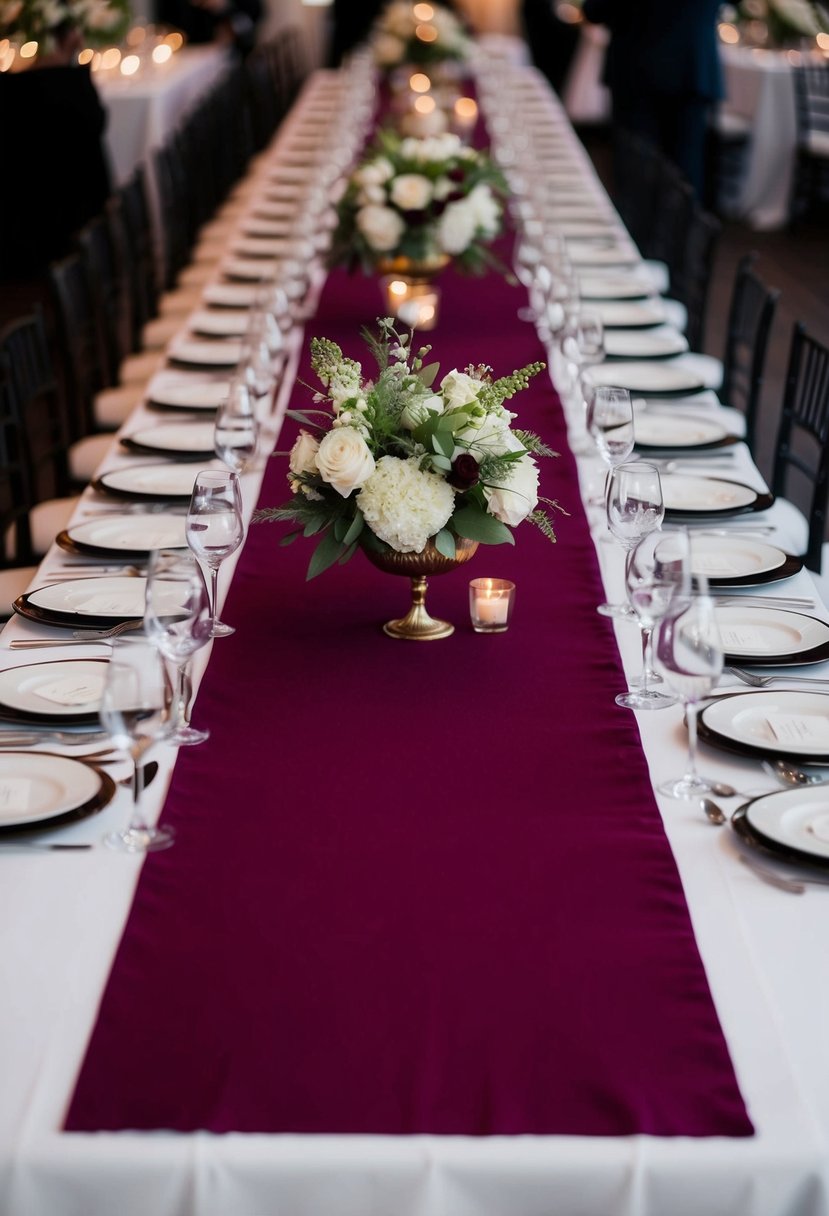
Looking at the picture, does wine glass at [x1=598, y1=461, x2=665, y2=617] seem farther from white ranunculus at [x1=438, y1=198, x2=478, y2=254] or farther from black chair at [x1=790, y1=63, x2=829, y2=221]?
black chair at [x1=790, y1=63, x2=829, y2=221]

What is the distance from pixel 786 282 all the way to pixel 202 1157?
328 inches

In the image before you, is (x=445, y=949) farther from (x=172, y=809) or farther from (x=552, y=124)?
(x=552, y=124)

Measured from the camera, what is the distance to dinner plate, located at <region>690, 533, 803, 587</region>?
96.2 inches

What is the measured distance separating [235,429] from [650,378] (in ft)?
4.24

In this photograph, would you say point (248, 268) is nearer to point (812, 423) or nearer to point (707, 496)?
point (812, 423)


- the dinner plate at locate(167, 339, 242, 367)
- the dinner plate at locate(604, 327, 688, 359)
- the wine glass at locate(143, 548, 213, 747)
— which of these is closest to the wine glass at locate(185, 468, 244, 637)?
the wine glass at locate(143, 548, 213, 747)

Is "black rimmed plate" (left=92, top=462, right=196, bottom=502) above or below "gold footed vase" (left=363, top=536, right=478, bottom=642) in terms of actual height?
below

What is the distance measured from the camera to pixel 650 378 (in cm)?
378

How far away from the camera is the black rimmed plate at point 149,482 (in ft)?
9.46

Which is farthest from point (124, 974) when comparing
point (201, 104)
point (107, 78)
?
point (107, 78)

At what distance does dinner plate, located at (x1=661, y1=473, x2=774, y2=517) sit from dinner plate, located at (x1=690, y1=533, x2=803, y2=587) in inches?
4.7

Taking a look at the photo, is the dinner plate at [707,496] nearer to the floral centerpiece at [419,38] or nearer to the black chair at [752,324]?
the black chair at [752,324]

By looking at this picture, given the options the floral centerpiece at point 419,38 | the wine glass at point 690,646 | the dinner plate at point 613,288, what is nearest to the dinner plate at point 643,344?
the dinner plate at point 613,288

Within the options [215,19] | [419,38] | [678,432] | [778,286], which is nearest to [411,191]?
[678,432]
